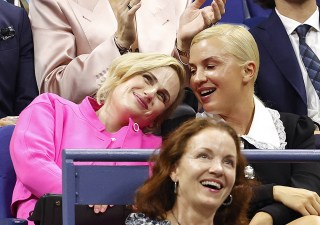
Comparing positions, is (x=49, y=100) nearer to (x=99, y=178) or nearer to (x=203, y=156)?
(x=99, y=178)

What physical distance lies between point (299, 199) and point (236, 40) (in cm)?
65

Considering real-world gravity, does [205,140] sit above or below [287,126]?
above

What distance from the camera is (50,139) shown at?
278cm

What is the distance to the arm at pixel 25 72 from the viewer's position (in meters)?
3.36

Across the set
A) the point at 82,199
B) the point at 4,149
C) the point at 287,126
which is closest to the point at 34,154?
the point at 4,149

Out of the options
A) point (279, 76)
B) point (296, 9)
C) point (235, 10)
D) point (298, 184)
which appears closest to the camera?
point (298, 184)

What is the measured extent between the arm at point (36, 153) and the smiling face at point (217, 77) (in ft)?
1.67

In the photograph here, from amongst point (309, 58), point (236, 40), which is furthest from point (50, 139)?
point (309, 58)

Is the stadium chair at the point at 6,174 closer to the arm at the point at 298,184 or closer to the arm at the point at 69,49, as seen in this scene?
the arm at the point at 69,49

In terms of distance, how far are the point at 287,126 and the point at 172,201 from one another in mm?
667

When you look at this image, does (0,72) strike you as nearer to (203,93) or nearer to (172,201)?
(203,93)

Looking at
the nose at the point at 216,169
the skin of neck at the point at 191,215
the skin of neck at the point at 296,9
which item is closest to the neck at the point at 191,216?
the skin of neck at the point at 191,215

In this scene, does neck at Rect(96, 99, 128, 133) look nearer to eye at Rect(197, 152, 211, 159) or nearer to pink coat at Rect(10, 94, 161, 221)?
pink coat at Rect(10, 94, 161, 221)

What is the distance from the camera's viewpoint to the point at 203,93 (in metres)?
2.93
